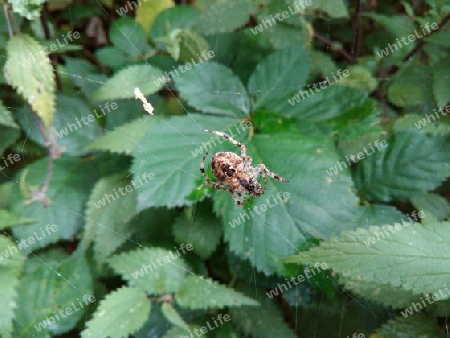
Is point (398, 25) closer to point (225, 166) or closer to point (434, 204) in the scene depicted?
point (434, 204)

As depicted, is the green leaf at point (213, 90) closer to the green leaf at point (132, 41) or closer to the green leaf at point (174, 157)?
the green leaf at point (174, 157)

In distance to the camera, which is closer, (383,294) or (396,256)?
(396,256)

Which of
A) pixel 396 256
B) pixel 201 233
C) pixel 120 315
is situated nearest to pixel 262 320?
pixel 201 233

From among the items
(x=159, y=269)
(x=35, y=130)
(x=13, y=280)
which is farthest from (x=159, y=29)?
(x=13, y=280)

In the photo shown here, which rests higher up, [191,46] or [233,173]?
[191,46]

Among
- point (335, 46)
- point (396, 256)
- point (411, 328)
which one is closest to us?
point (396, 256)

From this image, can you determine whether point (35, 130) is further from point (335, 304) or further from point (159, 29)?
point (335, 304)

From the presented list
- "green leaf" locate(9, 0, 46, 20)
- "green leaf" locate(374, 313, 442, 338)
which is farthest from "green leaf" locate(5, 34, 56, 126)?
"green leaf" locate(374, 313, 442, 338)
